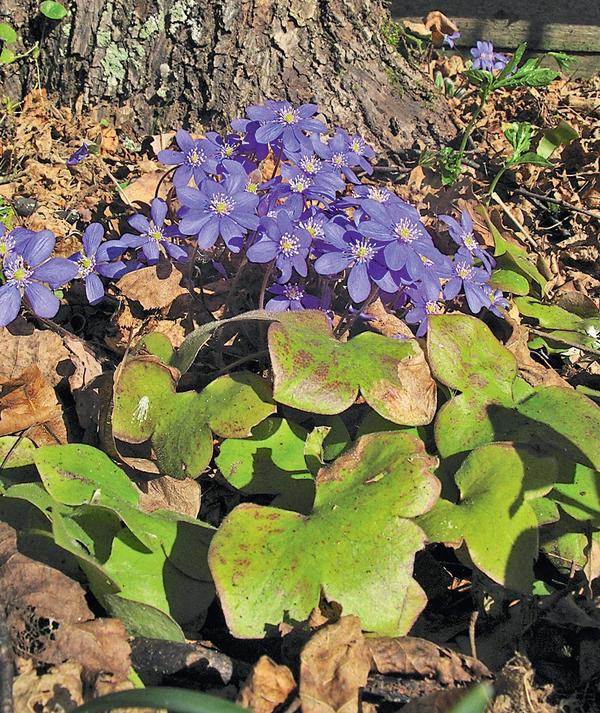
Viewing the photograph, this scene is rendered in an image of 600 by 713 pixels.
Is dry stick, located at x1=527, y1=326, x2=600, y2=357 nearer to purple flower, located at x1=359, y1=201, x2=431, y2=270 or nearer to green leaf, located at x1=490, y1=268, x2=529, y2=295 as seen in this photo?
green leaf, located at x1=490, y1=268, x2=529, y2=295

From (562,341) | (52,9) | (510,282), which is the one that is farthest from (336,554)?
(52,9)

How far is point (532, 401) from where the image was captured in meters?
1.93

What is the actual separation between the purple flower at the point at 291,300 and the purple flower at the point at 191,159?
0.38 metres

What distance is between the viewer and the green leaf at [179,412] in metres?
1.74

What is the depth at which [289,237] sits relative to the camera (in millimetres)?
1923

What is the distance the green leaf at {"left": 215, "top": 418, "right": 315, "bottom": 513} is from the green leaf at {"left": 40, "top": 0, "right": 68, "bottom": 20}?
195cm

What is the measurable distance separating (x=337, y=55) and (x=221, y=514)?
75.7 inches

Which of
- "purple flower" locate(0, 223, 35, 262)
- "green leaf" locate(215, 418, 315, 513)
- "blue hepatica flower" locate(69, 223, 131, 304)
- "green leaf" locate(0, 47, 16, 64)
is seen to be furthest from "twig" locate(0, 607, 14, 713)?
"green leaf" locate(0, 47, 16, 64)

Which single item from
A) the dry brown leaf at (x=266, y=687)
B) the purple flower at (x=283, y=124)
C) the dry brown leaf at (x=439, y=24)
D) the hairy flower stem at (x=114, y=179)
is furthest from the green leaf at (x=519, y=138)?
the dry brown leaf at (x=266, y=687)

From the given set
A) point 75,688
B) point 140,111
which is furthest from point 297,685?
point 140,111

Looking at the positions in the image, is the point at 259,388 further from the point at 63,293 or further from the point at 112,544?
the point at 63,293

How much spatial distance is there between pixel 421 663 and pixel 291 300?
101 cm

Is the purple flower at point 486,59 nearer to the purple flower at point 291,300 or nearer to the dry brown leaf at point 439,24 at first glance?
the dry brown leaf at point 439,24

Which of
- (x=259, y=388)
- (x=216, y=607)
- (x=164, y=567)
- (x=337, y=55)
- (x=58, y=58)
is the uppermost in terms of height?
(x=337, y=55)
